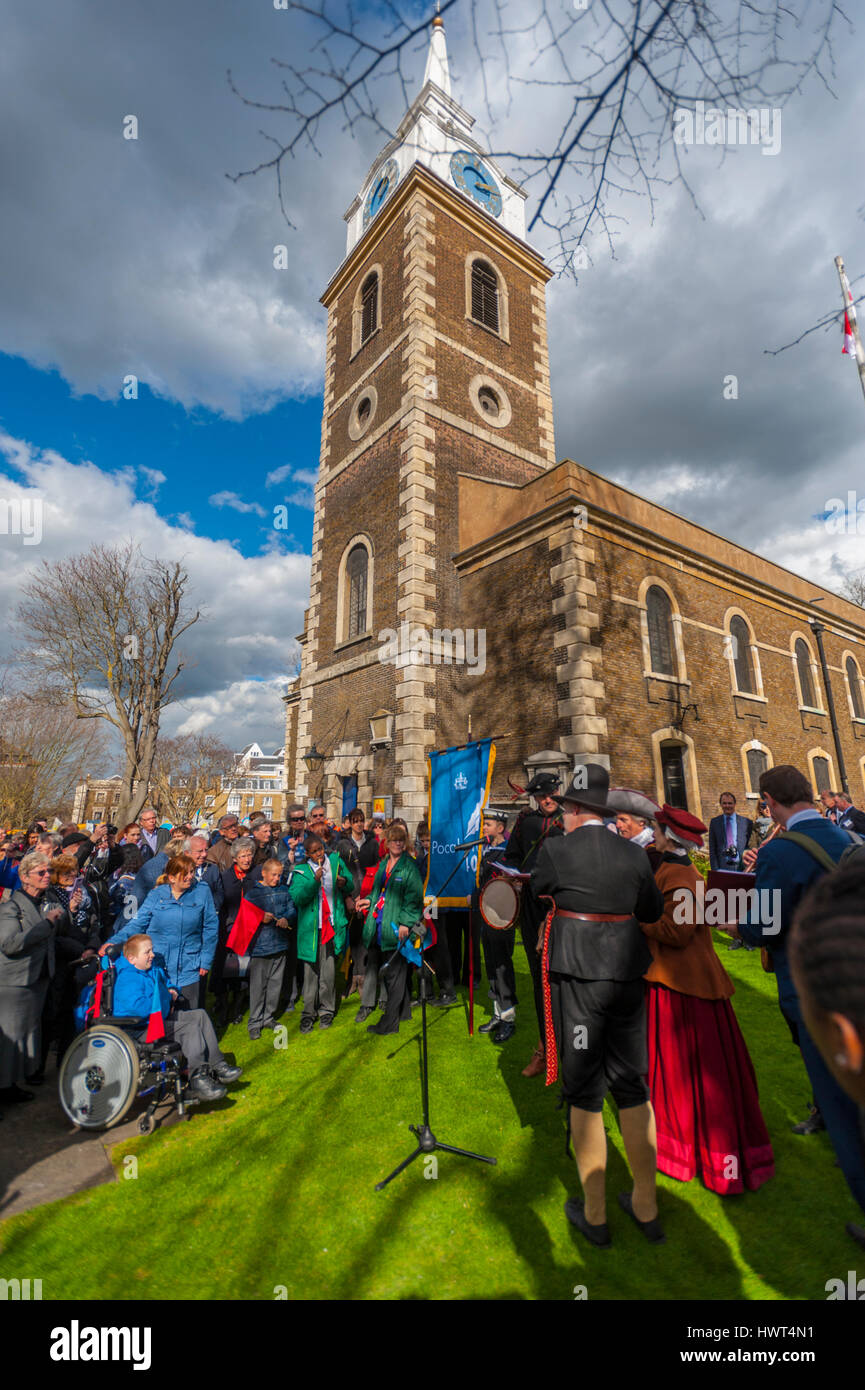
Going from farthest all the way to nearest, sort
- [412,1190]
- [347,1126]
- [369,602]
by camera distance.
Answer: [369,602]
[347,1126]
[412,1190]

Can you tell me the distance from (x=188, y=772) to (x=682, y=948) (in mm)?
47847

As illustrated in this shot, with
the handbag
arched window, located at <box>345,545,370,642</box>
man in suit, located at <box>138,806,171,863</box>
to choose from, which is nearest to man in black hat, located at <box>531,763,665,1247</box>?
the handbag

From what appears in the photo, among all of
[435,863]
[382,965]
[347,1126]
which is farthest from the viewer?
[382,965]

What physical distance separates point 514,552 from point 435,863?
31.0 feet

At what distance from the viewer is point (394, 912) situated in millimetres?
6449

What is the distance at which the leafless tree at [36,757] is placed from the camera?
1060 inches

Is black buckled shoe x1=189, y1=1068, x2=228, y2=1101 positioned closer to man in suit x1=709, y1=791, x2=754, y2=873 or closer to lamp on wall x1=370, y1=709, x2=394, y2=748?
man in suit x1=709, y1=791, x2=754, y2=873

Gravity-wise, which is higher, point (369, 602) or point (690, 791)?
point (369, 602)

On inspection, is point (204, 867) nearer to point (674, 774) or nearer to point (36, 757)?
point (674, 774)

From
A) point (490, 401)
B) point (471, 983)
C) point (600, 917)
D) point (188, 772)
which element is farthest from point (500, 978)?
point (188, 772)

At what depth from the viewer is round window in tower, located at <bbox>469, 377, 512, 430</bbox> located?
663 inches

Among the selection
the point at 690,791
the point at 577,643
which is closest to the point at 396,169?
the point at 577,643

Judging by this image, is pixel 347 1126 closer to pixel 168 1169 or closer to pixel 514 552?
pixel 168 1169
